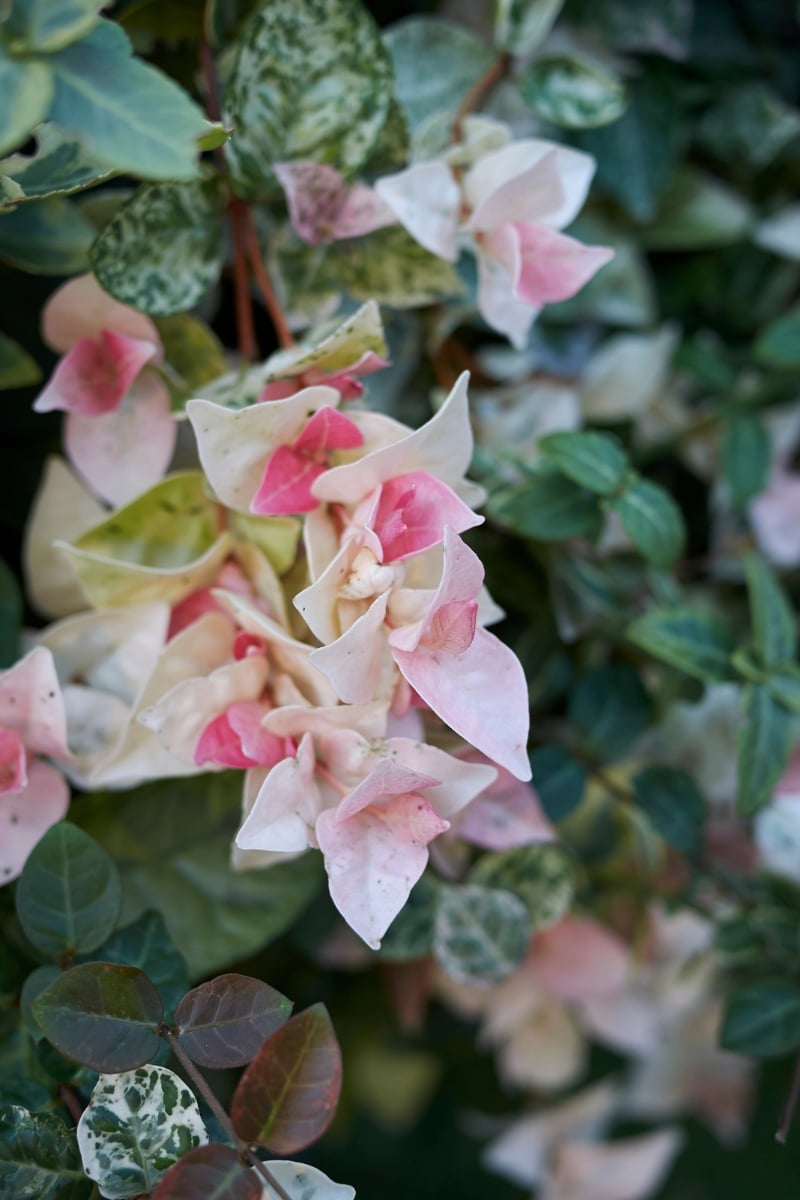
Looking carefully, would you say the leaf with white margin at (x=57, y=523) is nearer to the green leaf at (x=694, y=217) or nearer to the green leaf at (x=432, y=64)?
the green leaf at (x=432, y=64)

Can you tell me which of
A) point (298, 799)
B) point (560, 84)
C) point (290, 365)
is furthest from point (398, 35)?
point (298, 799)

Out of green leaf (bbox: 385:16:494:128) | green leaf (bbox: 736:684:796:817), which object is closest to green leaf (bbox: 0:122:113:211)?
green leaf (bbox: 385:16:494:128)

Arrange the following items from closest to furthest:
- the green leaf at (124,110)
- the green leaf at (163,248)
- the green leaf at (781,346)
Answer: the green leaf at (124,110) < the green leaf at (163,248) < the green leaf at (781,346)

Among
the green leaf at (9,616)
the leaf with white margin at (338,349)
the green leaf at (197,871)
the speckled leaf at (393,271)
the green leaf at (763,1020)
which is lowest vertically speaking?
the green leaf at (763,1020)

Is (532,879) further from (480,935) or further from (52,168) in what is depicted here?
(52,168)

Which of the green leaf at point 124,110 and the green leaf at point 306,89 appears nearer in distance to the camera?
the green leaf at point 124,110

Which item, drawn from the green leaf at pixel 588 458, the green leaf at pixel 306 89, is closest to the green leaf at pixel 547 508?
the green leaf at pixel 588 458
